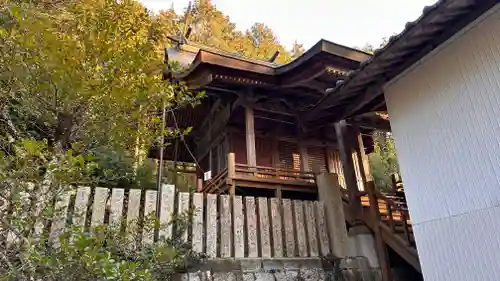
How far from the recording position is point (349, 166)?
623cm

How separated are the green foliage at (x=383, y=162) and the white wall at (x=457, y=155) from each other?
10428 mm

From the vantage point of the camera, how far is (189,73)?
7.33 meters

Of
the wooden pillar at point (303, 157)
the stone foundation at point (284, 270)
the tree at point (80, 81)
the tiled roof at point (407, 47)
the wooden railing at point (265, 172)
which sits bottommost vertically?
the stone foundation at point (284, 270)

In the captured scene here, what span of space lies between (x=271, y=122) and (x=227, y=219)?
14.8 feet

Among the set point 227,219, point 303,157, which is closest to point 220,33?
point 303,157

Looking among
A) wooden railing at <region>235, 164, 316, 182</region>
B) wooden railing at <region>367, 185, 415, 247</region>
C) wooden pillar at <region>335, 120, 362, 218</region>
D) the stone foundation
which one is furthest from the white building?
wooden railing at <region>235, 164, 316, 182</region>

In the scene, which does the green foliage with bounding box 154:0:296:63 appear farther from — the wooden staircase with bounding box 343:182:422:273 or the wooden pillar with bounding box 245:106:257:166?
the wooden staircase with bounding box 343:182:422:273

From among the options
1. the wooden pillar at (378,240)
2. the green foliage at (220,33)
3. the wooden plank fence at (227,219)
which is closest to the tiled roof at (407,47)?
the wooden pillar at (378,240)

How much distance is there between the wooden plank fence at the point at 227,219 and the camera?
4.54 m

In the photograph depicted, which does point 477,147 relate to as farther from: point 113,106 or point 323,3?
point 323,3

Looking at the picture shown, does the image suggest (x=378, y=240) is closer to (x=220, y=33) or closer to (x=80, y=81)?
(x=80, y=81)

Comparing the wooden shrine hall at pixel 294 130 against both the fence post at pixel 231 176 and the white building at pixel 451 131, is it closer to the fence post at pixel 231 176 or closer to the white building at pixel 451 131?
the fence post at pixel 231 176

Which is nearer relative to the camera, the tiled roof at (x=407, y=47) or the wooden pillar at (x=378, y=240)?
the tiled roof at (x=407, y=47)

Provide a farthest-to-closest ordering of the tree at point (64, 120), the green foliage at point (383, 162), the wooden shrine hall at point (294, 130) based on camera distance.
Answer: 1. the green foliage at point (383, 162)
2. the wooden shrine hall at point (294, 130)
3. the tree at point (64, 120)
